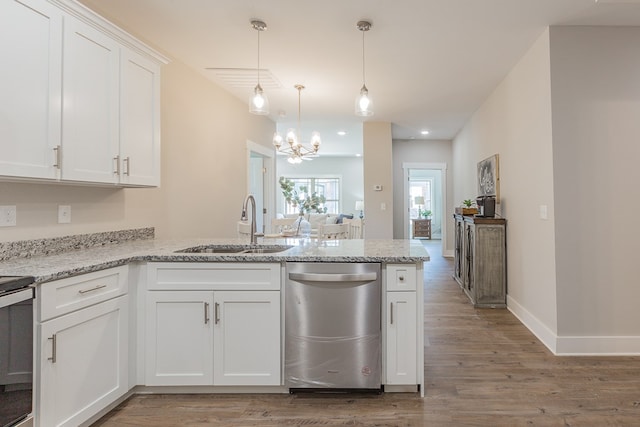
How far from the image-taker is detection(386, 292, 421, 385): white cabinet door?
6.62ft

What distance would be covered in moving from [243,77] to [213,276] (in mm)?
2687

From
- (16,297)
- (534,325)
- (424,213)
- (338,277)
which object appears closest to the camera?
(16,297)

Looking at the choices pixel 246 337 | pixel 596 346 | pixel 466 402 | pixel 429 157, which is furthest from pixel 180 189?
pixel 429 157

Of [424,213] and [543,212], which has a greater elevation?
[424,213]

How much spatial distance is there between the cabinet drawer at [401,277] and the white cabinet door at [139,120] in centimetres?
186

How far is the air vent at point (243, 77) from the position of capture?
3689 millimetres

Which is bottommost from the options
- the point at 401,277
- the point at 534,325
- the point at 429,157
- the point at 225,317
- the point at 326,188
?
the point at 534,325

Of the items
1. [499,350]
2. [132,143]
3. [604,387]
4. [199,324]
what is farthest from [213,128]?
[604,387]

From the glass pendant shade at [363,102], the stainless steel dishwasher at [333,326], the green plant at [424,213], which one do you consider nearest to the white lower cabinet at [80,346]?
the stainless steel dishwasher at [333,326]

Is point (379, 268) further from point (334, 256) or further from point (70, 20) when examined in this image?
point (70, 20)

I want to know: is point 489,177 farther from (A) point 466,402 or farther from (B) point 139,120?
(B) point 139,120

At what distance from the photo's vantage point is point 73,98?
6.27 feet

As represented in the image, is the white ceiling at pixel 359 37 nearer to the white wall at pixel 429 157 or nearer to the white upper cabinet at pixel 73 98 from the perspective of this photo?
the white upper cabinet at pixel 73 98

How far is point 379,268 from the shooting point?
78.8 inches
